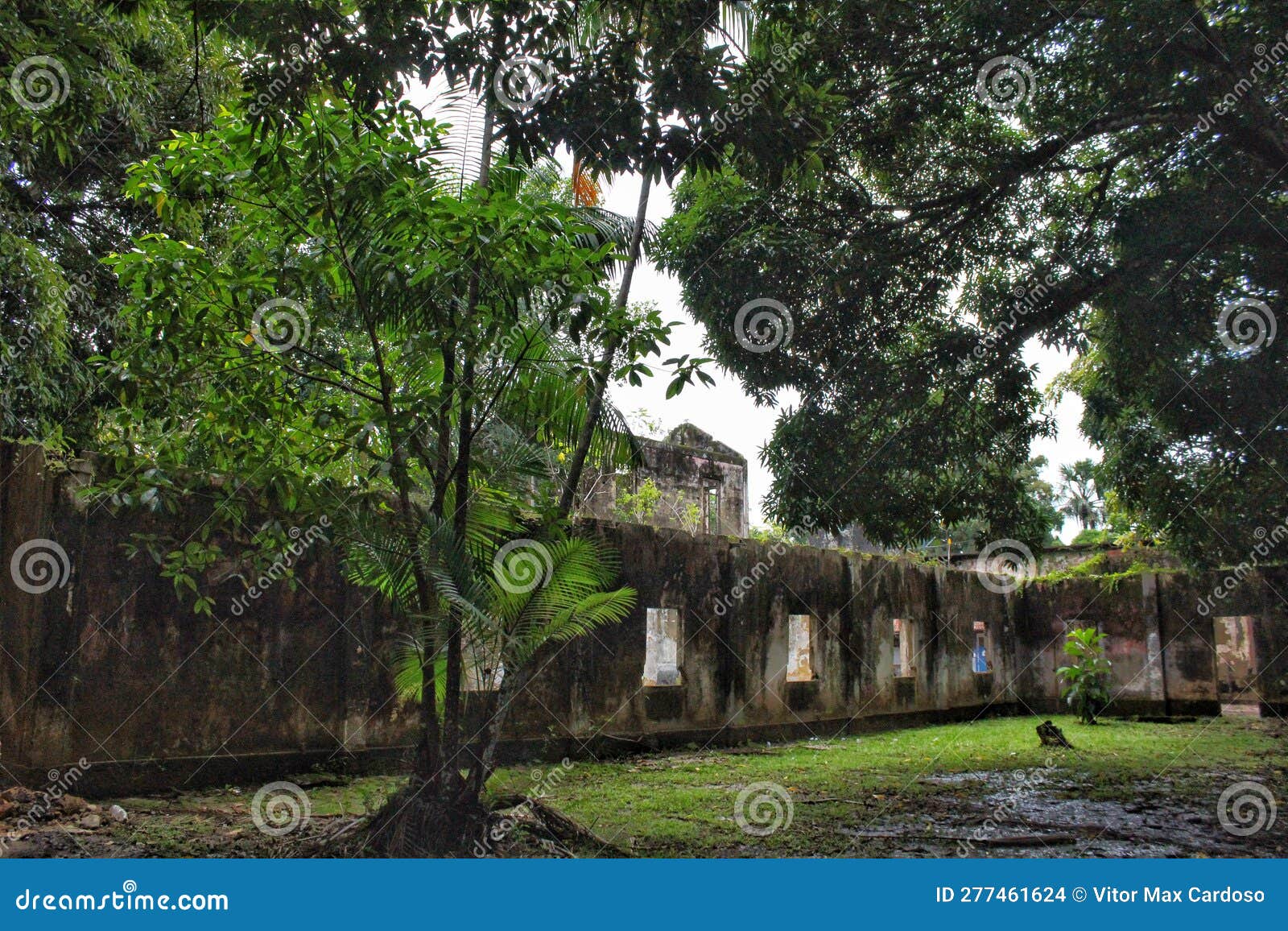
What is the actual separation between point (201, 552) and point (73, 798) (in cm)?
200

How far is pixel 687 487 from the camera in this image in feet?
62.1

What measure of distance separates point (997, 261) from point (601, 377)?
470 cm

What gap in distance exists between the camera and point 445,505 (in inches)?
207

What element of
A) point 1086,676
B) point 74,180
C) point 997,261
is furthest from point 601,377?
point 1086,676

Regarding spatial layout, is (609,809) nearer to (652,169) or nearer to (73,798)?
(73,798)

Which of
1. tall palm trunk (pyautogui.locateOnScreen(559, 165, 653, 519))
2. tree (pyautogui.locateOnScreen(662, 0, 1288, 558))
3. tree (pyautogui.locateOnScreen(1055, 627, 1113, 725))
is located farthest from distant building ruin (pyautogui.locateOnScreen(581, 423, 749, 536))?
tall palm trunk (pyautogui.locateOnScreen(559, 165, 653, 519))

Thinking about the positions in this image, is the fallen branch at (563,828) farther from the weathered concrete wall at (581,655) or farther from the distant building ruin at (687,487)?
the distant building ruin at (687,487)

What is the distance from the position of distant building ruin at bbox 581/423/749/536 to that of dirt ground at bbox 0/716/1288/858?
709cm

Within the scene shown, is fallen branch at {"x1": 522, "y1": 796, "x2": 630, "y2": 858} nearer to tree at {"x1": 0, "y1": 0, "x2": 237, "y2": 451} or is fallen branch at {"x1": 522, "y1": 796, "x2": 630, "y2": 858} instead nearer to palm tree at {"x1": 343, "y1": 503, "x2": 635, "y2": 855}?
palm tree at {"x1": 343, "y1": 503, "x2": 635, "y2": 855}

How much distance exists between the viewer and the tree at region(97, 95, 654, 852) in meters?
4.67

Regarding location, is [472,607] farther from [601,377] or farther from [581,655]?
[581,655]

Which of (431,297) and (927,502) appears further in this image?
(927,502)

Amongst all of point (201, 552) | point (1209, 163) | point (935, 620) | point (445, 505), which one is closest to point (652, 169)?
point (445, 505)

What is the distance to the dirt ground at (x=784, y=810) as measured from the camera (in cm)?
529
